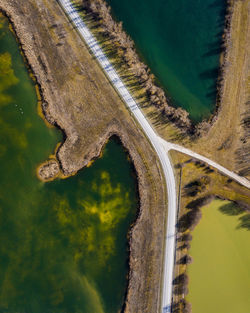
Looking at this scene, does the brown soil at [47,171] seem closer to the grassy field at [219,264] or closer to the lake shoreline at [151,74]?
the lake shoreline at [151,74]

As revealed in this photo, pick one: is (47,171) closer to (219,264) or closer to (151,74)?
(151,74)

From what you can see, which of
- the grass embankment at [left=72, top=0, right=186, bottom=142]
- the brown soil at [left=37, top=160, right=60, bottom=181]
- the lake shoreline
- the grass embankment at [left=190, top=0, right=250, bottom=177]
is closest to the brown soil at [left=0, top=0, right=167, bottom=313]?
the brown soil at [left=37, top=160, right=60, bottom=181]

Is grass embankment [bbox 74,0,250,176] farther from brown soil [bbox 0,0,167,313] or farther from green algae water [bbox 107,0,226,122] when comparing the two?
brown soil [bbox 0,0,167,313]

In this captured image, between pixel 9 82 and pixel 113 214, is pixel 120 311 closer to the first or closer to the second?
pixel 113 214

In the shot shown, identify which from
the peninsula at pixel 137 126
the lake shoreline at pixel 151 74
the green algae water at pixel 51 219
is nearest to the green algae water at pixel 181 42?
the lake shoreline at pixel 151 74

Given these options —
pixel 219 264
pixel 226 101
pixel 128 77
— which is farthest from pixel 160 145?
pixel 219 264

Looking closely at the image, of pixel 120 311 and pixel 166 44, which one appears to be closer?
pixel 120 311

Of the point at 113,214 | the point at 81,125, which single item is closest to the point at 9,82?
the point at 81,125
